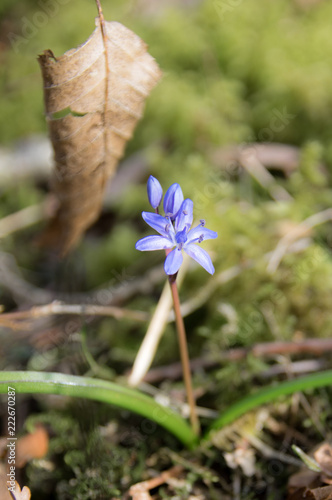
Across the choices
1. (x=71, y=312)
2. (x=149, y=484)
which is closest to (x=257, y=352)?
(x=149, y=484)

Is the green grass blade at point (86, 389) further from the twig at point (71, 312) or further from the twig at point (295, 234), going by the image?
the twig at point (295, 234)

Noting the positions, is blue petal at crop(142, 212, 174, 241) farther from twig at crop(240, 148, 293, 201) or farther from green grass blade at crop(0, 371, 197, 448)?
twig at crop(240, 148, 293, 201)

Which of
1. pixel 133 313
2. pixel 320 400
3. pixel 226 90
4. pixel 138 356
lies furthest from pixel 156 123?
pixel 320 400

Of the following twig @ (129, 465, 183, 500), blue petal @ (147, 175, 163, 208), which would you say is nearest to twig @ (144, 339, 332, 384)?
twig @ (129, 465, 183, 500)

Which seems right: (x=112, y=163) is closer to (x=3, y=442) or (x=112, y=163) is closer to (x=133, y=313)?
(x=133, y=313)

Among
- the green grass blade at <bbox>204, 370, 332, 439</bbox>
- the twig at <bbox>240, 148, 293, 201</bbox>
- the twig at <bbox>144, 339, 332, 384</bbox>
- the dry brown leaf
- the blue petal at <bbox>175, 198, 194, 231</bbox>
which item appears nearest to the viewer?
the blue petal at <bbox>175, 198, 194, 231</bbox>

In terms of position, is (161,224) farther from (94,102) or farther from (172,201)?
(94,102)

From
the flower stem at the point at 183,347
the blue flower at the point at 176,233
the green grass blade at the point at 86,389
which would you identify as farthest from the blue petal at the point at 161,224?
the green grass blade at the point at 86,389
